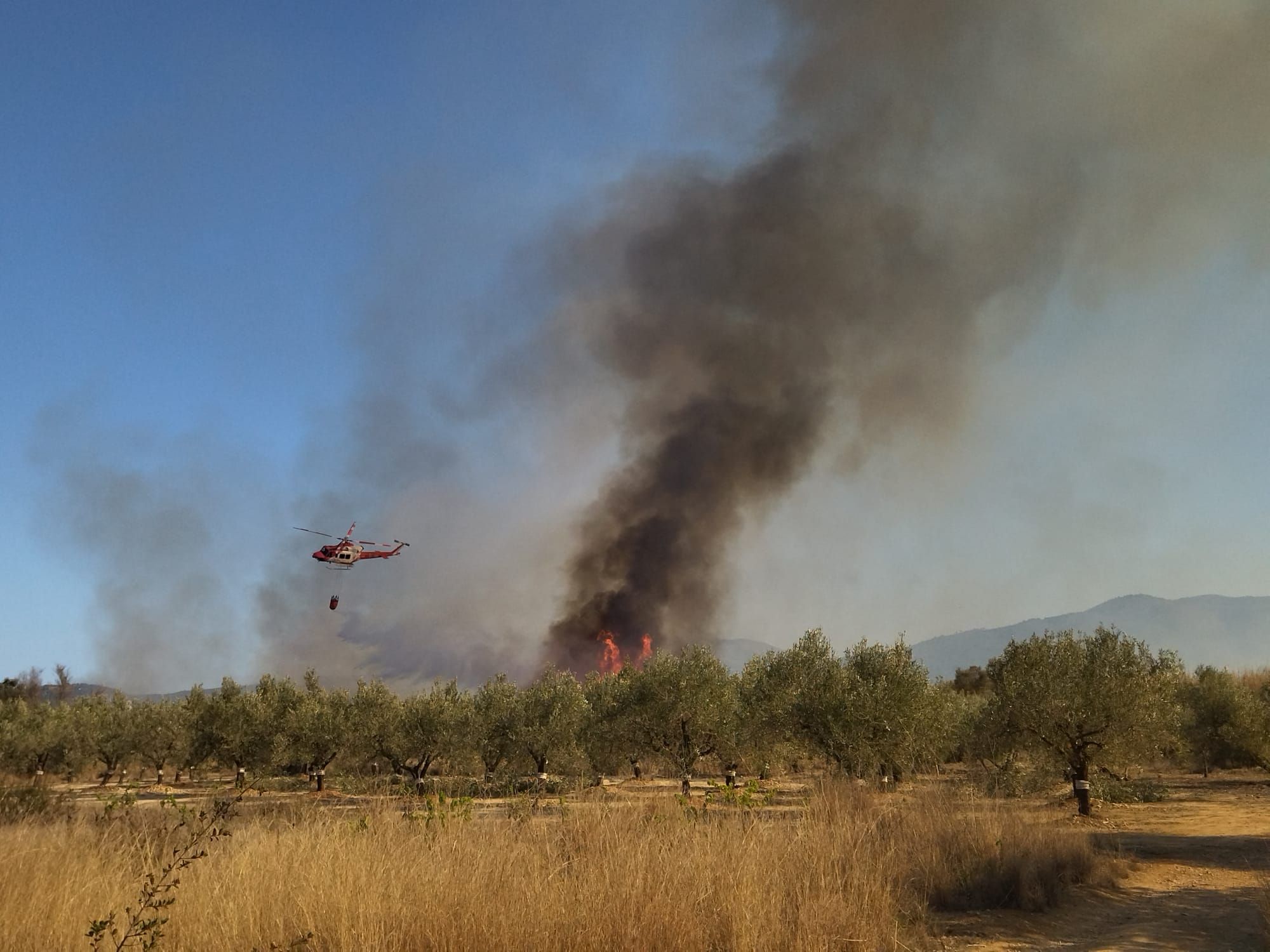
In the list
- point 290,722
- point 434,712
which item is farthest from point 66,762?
point 434,712

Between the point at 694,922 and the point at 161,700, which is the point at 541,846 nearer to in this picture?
the point at 694,922

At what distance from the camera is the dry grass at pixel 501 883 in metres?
7.05

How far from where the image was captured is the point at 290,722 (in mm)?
55250

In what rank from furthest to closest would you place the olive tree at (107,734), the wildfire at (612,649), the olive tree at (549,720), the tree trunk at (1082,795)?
the wildfire at (612,649) → the olive tree at (107,734) → the olive tree at (549,720) → the tree trunk at (1082,795)

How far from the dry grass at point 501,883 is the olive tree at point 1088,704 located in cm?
2323

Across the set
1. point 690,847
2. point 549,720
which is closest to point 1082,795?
point 690,847

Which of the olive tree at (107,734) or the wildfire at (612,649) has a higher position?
the wildfire at (612,649)

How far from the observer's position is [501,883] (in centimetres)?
782

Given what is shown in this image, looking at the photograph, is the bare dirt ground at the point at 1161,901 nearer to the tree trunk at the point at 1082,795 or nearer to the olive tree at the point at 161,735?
the tree trunk at the point at 1082,795

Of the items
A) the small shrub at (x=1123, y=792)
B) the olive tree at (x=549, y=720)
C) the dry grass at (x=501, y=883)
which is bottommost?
the small shrub at (x=1123, y=792)

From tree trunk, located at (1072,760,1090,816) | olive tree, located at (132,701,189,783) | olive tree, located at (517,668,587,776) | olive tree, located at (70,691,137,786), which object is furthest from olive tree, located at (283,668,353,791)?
tree trunk, located at (1072,760,1090,816)

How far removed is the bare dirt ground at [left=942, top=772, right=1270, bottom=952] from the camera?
40.1ft

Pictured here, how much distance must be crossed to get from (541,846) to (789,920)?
11.4 ft

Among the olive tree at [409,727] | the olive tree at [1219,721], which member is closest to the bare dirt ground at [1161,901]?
the olive tree at [1219,721]
